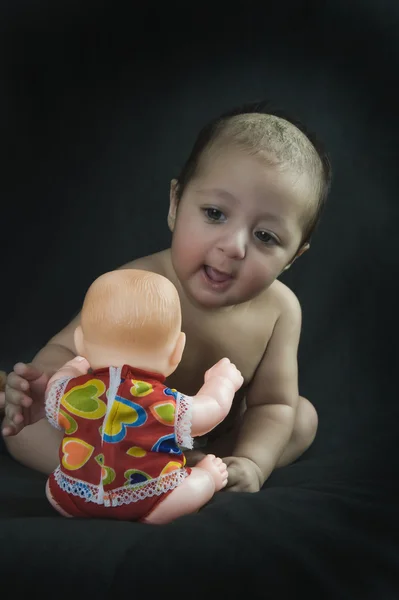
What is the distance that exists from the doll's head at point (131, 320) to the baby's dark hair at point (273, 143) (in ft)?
0.70

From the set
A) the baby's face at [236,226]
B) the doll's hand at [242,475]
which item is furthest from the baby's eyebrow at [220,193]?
the doll's hand at [242,475]

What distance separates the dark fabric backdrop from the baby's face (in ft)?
0.70

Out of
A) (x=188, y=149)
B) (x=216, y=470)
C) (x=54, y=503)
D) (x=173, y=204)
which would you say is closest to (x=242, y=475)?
(x=216, y=470)

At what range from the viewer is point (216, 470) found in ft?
2.41

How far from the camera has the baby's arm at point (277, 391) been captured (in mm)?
906

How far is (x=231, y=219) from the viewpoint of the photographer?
2.65ft

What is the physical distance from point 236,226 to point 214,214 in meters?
0.04

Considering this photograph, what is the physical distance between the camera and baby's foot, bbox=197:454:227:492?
28.8 inches

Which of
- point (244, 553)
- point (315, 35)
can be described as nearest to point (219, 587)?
point (244, 553)

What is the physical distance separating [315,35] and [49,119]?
339 millimetres

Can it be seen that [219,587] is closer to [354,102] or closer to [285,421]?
[285,421]

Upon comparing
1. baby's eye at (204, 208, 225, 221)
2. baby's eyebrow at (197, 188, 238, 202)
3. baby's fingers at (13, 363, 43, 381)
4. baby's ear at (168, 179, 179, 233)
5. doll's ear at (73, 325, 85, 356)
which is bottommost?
baby's fingers at (13, 363, 43, 381)

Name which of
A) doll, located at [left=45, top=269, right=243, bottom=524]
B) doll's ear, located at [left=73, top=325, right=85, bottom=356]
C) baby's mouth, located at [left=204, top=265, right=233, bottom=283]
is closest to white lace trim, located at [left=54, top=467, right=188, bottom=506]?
doll, located at [left=45, top=269, right=243, bottom=524]

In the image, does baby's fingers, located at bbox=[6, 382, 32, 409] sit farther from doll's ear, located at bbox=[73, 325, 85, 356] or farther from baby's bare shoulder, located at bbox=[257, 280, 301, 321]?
baby's bare shoulder, located at bbox=[257, 280, 301, 321]
